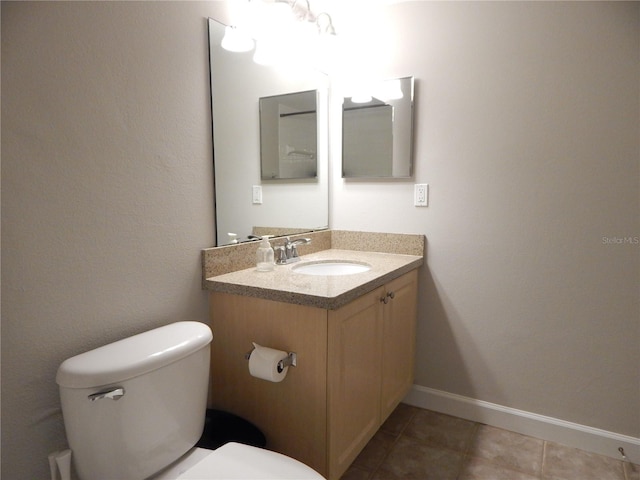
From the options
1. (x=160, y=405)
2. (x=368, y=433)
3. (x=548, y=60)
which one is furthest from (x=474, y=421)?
(x=548, y=60)

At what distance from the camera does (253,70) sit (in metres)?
1.80

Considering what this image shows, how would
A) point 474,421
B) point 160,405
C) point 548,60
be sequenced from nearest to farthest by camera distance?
point 160,405 < point 548,60 < point 474,421

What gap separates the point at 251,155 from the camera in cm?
183

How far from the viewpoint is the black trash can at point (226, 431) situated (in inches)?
57.5

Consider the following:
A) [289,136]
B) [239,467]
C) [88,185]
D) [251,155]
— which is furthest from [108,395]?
[289,136]

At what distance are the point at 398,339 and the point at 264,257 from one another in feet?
2.49

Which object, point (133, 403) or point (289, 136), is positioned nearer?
point (133, 403)

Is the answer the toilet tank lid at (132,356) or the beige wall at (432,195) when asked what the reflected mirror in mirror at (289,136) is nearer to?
the beige wall at (432,195)

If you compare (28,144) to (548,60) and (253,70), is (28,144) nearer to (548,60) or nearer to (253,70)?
(253,70)

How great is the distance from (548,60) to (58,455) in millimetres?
2298

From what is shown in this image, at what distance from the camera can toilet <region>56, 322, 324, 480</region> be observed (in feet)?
3.26

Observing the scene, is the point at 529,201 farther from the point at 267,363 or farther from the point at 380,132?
the point at 267,363

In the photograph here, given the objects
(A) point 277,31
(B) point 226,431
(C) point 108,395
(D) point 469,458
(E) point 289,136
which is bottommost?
(D) point 469,458

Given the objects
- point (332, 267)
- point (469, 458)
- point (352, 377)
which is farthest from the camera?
point (332, 267)
